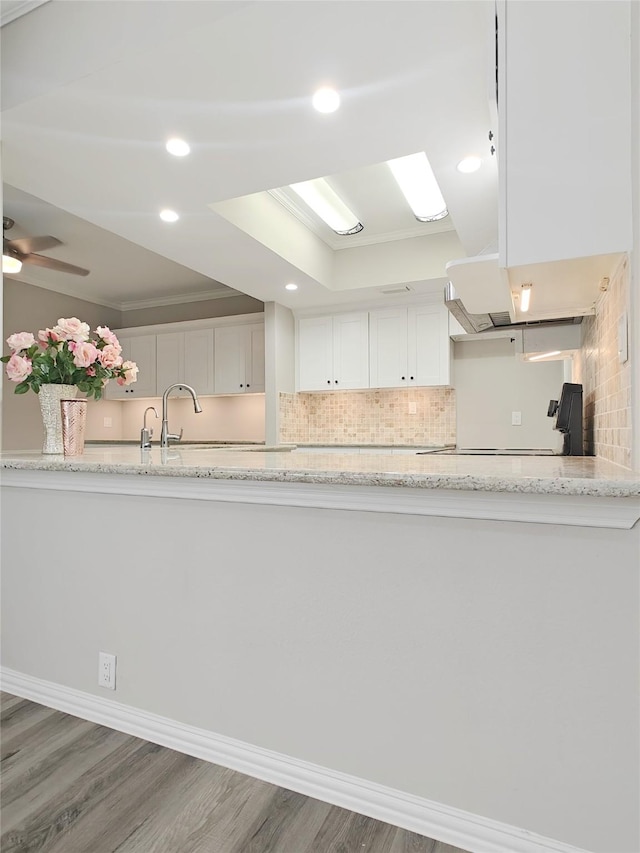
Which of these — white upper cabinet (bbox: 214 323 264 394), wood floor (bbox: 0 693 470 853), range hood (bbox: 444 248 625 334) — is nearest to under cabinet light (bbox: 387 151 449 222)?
range hood (bbox: 444 248 625 334)

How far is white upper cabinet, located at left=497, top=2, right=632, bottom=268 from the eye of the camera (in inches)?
50.7

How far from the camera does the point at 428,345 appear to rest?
15.2 feet

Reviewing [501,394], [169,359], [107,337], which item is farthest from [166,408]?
[501,394]

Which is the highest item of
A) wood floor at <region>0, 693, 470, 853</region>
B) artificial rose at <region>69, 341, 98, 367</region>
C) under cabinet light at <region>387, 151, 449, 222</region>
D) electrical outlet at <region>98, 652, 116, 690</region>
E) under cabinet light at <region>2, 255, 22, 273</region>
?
under cabinet light at <region>387, 151, 449, 222</region>

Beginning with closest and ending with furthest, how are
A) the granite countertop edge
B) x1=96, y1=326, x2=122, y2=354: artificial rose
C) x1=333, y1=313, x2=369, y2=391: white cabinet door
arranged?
the granite countertop edge
x1=96, y1=326, x2=122, y2=354: artificial rose
x1=333, y1=313, x2=369, y2=391: white cabinet door

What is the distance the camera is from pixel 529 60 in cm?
136

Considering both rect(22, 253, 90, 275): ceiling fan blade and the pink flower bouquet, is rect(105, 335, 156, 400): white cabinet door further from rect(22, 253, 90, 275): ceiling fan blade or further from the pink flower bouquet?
the pink flower bouquet

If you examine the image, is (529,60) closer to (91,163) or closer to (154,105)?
(154,105)

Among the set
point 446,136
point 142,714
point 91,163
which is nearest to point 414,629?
point 142,714

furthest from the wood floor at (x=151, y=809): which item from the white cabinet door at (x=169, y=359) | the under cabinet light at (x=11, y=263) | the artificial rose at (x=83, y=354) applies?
the white cabinet door at (x=169, y=359)

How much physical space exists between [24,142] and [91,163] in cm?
29

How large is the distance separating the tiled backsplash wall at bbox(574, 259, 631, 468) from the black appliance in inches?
2.1

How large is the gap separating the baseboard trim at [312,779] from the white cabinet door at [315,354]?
357 cm

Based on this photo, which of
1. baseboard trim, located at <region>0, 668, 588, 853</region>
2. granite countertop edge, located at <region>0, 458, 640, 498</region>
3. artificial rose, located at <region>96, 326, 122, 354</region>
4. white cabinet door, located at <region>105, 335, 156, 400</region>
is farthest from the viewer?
white cabinet door, located at <region>105, 335, 156, 400</region>
